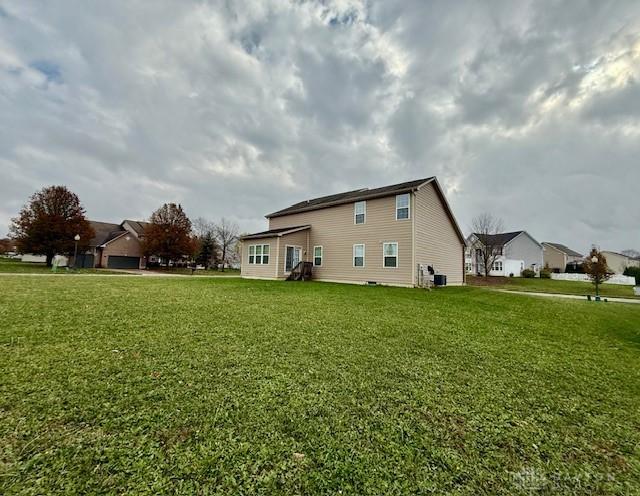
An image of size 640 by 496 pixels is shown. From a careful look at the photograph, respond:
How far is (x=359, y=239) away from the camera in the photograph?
17.1 metres

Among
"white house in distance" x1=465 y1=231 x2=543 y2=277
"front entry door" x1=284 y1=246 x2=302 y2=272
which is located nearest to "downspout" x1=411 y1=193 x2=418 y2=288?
"front entry door" x1=284 y1=246 x2=302 y2=272

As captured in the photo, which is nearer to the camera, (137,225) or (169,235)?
(169,235)

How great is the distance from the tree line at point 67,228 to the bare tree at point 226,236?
1679 centimetres

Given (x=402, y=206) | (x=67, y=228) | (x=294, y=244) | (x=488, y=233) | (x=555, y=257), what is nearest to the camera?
(x=402, y=206)

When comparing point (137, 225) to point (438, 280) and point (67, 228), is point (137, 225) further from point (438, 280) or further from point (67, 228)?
point (438, 280)

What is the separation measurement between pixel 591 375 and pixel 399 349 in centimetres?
266

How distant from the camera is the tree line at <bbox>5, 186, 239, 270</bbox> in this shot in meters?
25.5

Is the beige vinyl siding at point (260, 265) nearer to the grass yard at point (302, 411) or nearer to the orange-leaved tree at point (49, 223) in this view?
the grass yard at point (302, 411)

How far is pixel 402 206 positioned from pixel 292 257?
8.22m

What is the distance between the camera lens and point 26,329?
433cm

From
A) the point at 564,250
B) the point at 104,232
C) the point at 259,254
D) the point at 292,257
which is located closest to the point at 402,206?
the point at 292,257

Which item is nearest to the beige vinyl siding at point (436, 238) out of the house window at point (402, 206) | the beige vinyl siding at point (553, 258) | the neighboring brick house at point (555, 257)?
the house window at point (402, 206)

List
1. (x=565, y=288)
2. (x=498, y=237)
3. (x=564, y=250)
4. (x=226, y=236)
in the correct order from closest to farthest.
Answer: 1. (x=565, y=288)
2. (x=498, y=237)
3. (x=564, y=250)
4. (x=226, y=236)

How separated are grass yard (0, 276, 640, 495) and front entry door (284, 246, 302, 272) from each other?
1327 centimetres
